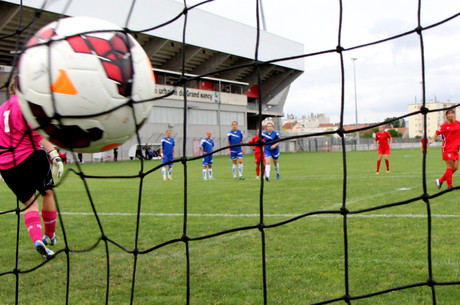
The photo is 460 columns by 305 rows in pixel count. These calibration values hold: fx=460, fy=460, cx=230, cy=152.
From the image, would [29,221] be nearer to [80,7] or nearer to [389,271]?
[389,271]

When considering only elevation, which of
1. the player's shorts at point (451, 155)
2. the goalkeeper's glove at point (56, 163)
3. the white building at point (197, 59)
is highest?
the white building at point (197, 59)

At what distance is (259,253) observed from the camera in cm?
354

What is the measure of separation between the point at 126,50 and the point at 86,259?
1.97 metres

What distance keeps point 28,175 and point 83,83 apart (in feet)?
6.45

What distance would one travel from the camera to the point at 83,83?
2.06 metres

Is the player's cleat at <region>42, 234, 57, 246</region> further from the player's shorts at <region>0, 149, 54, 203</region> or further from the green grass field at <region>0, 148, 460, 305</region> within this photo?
the player's shorts at <region>0, 149, 54, 203</region>

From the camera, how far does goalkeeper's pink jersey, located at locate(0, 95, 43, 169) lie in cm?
351

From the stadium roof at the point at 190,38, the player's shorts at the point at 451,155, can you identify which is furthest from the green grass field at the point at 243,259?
the stadium roof at the point at 190,38

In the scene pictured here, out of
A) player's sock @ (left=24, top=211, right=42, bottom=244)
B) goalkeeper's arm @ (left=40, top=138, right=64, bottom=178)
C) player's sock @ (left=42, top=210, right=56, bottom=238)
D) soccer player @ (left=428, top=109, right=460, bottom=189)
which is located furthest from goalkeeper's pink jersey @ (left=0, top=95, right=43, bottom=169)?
soccer player @ (left=428, top=109, right=460, bottom=189)

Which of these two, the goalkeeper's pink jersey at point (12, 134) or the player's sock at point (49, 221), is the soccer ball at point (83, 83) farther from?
the player's sock at point (49, 221)

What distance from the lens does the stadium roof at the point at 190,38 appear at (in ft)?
82.9

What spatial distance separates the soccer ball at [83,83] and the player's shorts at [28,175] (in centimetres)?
161

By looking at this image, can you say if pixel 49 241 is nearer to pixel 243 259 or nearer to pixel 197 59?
pixel 243 259

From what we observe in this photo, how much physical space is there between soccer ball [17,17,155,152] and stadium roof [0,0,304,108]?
2324 centimetres
